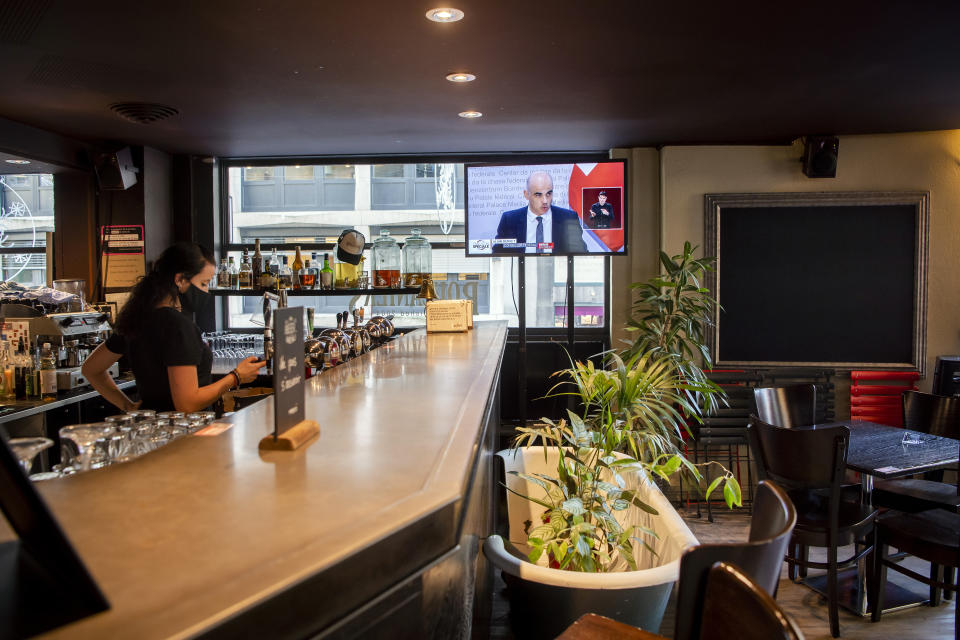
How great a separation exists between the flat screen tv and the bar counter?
320cm

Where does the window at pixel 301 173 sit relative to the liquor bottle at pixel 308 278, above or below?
above

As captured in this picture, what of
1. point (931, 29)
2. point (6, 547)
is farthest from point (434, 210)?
point (6, 547)

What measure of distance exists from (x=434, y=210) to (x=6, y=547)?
501cm

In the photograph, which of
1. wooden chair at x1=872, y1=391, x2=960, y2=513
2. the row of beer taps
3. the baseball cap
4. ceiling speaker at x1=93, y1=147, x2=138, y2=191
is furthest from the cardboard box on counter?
ceiling speaker at x1=93, y1=147, x2=138, y2=191

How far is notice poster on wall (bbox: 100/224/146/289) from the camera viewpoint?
5000mm

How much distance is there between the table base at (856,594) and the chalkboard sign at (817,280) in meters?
1.80

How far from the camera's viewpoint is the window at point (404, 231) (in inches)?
215

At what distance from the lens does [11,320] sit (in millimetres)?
3852

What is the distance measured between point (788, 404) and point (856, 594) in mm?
1072

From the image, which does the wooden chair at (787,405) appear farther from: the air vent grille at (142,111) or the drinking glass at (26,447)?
the air vent grille at (142,111)

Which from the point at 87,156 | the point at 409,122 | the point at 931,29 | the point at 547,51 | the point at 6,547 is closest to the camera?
the point at 6,547

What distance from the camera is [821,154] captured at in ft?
15.2

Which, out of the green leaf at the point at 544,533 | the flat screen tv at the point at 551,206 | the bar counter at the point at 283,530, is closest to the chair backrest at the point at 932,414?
the flat screen tv at the point at 551,206

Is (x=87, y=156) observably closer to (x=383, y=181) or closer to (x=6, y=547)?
(x=383, y=181)
